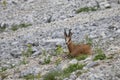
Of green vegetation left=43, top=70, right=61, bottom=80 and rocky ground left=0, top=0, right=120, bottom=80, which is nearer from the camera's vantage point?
green vegetation left=43, top=70, right=61, bottom=80

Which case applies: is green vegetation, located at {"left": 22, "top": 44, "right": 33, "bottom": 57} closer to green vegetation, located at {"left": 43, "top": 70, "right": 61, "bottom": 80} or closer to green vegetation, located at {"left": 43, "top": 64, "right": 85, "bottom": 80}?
green vegetation, located at {"left": 43, "top": 64, "right": 85, "bottom": 80}

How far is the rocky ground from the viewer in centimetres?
1266

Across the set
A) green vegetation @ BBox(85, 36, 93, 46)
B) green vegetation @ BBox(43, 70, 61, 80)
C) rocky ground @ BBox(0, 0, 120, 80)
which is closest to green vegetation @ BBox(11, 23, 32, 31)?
rocky ground @ BBox(0, 0, 120, 80)

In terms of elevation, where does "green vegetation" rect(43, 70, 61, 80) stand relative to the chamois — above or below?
above

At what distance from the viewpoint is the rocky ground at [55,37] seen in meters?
12.7

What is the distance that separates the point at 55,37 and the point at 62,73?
20.1 feet

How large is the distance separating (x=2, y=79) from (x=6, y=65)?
6.23 feet

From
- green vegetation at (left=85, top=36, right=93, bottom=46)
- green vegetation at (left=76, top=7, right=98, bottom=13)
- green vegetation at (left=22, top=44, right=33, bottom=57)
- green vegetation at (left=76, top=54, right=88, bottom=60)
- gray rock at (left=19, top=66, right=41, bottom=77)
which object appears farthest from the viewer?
green vegetation at (left=76, top=7, right=98, bottom=13)

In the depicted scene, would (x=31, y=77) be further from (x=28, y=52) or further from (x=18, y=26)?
(x=18, y=26)

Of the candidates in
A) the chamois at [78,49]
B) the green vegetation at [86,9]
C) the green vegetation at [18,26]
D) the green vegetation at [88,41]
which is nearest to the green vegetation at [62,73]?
the chamois at [78,49]

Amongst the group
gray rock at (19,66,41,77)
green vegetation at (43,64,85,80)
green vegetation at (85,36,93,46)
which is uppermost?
green vegetation at (43,64,85,80)

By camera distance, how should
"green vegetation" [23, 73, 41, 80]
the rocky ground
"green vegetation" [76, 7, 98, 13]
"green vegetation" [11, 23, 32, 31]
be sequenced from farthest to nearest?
"green vegetation" [76, 7, 98, 13] < "green vegetation" [11, 23, 32, 31] < "green vegetation" [23, 73, 41, 80] < the rocky ground

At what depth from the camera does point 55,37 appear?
18.7 m

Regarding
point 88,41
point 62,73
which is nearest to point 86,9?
point 88,41
